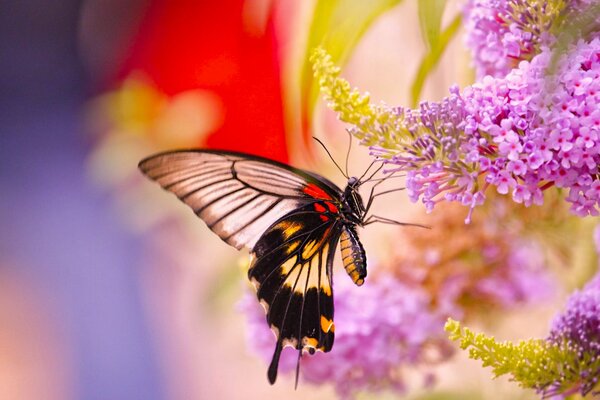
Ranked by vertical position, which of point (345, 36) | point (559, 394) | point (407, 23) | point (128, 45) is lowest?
point (559, 394)

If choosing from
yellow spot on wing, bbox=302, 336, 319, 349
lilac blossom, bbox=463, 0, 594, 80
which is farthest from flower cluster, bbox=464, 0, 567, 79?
yellow spot on wing, bbox=302, 336, 319, 349

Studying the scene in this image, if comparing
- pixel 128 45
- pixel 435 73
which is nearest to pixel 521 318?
pixel 435 73

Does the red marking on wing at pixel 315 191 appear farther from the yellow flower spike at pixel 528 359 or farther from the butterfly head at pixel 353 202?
the yellow flower spike at pixel 528 359

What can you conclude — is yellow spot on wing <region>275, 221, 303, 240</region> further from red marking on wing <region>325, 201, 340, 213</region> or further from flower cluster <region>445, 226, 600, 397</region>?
flower cluster <region>445, 226, 600, 397</region>

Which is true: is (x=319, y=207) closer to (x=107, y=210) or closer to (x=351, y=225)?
(x=351, y=225)

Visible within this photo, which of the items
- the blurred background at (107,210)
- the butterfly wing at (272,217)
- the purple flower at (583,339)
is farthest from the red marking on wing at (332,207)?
the blurred background at (107,210)

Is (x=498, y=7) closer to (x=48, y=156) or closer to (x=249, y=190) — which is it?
(x=249, y=190)
